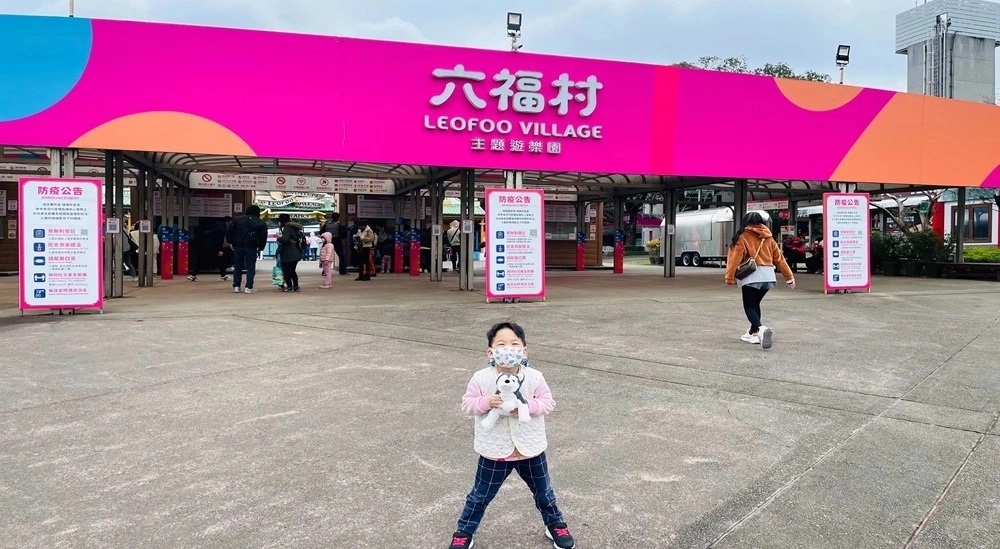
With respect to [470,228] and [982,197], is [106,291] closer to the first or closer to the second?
[470,228]

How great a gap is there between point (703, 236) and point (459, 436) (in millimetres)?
27629

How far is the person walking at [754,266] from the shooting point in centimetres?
757

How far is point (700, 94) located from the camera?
42.5 feet

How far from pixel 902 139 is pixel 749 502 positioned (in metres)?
13.9

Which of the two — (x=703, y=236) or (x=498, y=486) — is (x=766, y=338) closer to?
(x=498, y=486)

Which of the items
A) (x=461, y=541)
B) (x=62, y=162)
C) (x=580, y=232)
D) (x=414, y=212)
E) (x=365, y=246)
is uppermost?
(x=62, y=162)

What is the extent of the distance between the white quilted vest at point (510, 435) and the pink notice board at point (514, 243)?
819 centimetres

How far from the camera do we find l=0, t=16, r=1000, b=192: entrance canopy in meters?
9.97

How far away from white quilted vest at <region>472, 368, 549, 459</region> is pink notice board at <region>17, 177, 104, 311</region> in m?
8.71

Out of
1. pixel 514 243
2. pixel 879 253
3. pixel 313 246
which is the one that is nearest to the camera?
pixel 514 243

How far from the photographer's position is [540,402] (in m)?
2.72

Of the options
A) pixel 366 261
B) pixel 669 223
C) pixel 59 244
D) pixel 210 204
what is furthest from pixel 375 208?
pixel 59 244

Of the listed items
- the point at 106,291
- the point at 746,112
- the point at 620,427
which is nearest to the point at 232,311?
the point at 106,291

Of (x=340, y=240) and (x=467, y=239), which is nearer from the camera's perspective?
(x=467, y=239)
